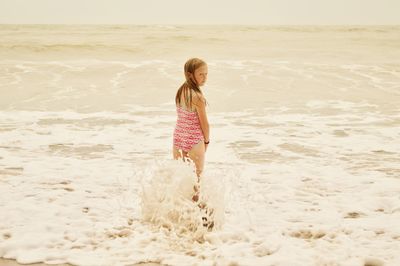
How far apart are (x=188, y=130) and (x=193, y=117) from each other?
0.42 ft

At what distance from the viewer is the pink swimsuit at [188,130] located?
157 inches

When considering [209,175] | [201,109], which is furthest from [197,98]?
[209,175]

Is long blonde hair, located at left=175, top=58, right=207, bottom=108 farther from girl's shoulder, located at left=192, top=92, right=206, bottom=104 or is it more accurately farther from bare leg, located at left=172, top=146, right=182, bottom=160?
bare leg, located at left=172, top=146, right=182, bottom=160

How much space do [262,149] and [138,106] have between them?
16.3ft

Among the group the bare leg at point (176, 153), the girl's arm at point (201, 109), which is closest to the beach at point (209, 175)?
the bare leg at point (176, 153)

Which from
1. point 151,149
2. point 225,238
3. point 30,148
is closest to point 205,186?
point 225,238

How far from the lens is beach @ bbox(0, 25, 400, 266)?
3600 mm

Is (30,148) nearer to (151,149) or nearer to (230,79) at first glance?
A: (151,149)

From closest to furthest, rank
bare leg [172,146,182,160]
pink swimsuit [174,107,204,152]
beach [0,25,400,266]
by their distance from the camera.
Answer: beach [0,25,400,266], pink swimsuit [174,107,204,152], bare leg [172,146,182,160]

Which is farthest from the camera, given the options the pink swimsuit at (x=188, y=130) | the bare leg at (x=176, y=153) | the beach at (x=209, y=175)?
the bare leg at (x=176, y=153)

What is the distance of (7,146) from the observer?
23.1ft

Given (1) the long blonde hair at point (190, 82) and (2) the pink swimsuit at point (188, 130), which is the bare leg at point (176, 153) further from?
(1) the long blonde hair at point (190, 82)

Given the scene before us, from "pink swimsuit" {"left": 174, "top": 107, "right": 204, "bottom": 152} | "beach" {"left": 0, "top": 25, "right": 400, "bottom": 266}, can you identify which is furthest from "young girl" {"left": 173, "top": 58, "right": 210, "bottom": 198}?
"beach" {"left": 0, "top": 25, "right": 400, "bottom": 266}

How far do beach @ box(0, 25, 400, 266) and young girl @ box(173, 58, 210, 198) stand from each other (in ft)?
0.62
